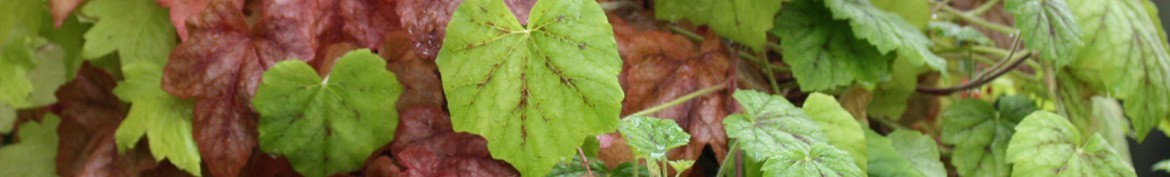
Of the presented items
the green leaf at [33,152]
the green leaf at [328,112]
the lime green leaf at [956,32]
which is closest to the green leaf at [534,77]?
the green leaf at [328,112]

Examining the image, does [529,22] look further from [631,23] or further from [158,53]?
[158,53]

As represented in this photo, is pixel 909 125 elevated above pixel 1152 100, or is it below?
below

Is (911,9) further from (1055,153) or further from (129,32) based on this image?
(129,32)

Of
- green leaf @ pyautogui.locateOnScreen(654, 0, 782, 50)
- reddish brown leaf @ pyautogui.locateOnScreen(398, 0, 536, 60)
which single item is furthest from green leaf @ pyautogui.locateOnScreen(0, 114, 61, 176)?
green leaf @ pyautogui.locateOnScreen(654, 0, 782, 50)

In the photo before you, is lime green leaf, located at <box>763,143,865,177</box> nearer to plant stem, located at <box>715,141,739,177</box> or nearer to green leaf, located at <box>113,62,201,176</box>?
plant stem, located at <box>715,141,739,177</box>

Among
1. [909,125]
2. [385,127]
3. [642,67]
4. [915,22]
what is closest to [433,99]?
[385,127]

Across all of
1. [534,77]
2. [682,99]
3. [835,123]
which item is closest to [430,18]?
[534,77]

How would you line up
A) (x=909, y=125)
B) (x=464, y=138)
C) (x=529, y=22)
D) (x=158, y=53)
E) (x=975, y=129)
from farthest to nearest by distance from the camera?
(x=909, y=125)
(x=975, y=129)
(x=158, y=53)
(x=464, y=138)
(x=529, y=22)
